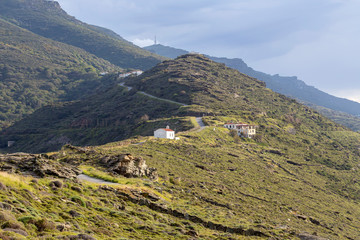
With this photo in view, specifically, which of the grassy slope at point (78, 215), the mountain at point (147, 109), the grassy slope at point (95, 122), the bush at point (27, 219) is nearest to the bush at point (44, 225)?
the grassy slope at point (78, 215)

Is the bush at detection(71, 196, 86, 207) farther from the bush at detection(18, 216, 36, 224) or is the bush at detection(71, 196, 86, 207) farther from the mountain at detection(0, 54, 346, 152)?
the mountain at detection(0, 54, 346, 152)

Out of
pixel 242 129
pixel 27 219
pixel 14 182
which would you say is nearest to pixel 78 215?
pixel 27 219

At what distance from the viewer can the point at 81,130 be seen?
141500mm

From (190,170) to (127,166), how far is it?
2015 centimetres

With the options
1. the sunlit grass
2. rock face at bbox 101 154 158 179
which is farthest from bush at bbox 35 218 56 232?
rock face at bbox 101 154 158 179

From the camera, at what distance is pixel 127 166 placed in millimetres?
37219

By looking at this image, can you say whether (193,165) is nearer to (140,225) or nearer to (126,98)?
(140,225)

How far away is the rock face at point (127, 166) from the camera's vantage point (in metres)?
36.6

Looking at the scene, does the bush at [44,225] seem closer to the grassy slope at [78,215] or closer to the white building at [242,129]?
the grassy slope at [78,215]

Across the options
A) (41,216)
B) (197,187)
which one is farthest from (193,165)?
(41,216)

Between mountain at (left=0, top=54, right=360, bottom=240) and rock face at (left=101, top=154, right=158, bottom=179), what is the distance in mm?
185

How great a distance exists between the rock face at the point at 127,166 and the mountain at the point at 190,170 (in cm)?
18

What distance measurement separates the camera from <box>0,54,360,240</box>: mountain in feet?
69.4

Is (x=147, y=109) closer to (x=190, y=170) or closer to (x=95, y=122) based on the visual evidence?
(x=95, y=122)
